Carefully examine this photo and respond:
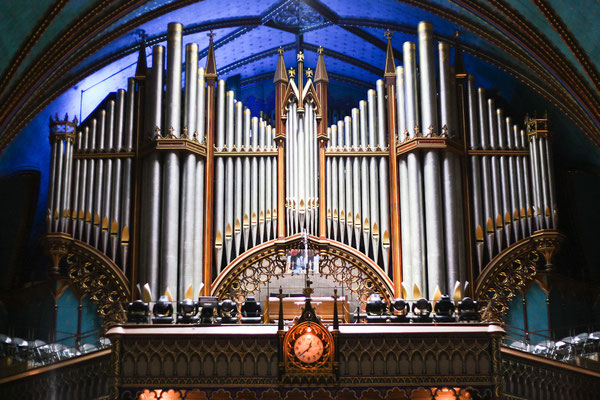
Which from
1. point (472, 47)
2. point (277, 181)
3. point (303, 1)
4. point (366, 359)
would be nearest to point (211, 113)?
point (277, 181)

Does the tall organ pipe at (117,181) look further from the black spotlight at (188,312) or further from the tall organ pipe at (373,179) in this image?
the tall organ pipe at (373,179)

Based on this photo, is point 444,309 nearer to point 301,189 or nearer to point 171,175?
point 301,189

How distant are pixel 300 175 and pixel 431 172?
2.74 metres

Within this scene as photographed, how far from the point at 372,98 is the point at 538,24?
12.9 ft

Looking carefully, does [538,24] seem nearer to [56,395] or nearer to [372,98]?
[372,98]

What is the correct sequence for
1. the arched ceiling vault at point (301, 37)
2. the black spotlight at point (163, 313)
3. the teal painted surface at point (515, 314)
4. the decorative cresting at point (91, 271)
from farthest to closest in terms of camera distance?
the teal painted surface at point (515, 314), the decorative cresting at point (91, 271), the arched ceiling vault at point (301, 37), the black spotlight at point (163, 313)

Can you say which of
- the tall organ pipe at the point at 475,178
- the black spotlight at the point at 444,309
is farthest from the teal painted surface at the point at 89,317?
the tall organ pipe at the point at 475,178

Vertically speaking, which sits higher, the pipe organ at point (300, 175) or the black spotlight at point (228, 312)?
the pipe organ at point (300, 175)

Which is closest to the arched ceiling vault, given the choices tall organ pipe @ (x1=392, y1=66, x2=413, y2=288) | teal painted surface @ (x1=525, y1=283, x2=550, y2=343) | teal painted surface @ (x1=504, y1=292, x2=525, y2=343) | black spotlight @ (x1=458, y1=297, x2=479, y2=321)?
tall organ pipe @ (x1=392, y1=66, x2=413, y2=288)

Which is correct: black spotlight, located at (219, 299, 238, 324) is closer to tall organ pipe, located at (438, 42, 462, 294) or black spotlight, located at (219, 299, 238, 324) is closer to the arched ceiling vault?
tall organ pipe, located at (438, 42, 462, 294)

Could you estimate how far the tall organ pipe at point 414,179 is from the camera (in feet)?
60.7

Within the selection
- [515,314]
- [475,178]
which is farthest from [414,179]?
[515,314]

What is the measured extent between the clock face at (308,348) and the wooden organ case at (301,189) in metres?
3.48

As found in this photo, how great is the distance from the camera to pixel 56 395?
15609mm
